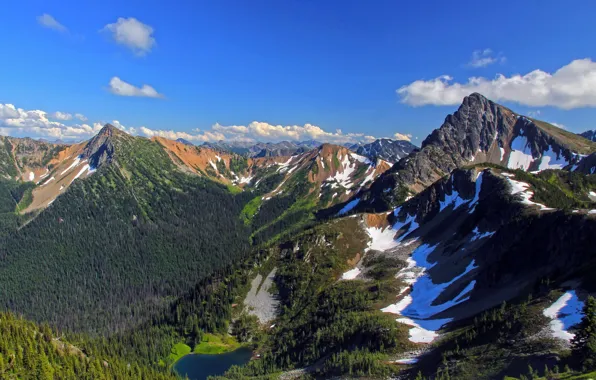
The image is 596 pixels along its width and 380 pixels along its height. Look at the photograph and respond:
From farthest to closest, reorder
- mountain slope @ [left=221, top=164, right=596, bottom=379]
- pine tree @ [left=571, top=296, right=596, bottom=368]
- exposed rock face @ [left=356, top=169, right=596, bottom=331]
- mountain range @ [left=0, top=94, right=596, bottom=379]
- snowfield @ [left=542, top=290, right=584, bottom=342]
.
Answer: exposed rock face @ [left=356, top=169, right=596, bottom=331] → mountain slope @ [left=221, top=164, right=596, bottom=379] → mountain range @ [left=0, top=94, right=596, bottom=379] → snowfield @ [left=542, top=290, right=584, bottom=342] → pine tree @ [left=571, top=296, right=596, bottom=368]

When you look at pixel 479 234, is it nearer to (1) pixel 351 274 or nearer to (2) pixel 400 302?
(2) pixel 400 302

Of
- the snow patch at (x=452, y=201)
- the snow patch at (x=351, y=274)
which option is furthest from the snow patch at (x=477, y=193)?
the snow patch at (x=351, y=274)

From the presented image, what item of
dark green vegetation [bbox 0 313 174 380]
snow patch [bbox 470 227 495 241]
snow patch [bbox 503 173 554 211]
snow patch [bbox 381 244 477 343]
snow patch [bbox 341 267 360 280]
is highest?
snow patch [bbox 503 173 554 211]

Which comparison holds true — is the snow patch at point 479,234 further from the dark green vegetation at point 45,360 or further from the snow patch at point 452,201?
the dark green vegetation at point 45,360

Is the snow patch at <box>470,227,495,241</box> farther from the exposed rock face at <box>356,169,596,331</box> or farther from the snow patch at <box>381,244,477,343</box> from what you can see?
the snow patch at <box>381,244,477,343</box>

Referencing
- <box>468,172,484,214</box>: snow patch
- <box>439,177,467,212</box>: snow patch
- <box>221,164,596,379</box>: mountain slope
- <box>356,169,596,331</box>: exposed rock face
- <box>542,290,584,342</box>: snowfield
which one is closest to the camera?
<box>542,290,584,342</box>: snowfield

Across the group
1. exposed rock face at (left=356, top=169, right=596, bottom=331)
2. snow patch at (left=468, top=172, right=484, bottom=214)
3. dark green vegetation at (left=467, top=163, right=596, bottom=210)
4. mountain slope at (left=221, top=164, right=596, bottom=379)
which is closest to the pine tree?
mountain slope at (left=221, top=164, right=596, bottom=379)
